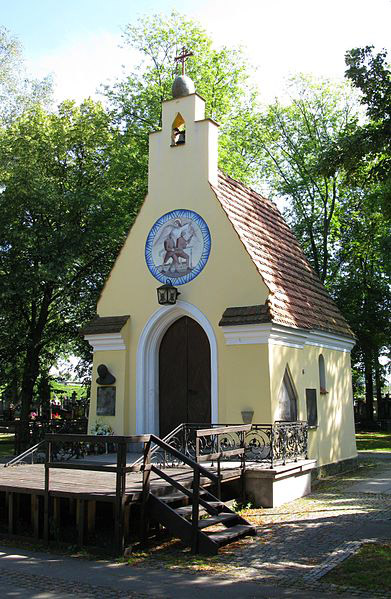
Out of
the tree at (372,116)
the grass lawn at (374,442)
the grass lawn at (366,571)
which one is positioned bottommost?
the grass lawn at (374,442)

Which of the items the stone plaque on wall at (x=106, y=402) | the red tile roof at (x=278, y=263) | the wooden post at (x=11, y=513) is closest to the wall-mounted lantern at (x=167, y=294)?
the red tile roof at (x=278, y=263)

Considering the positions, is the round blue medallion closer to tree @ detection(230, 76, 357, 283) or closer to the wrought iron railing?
the wrought iron railing

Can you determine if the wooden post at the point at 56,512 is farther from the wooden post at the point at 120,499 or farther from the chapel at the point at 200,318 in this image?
the chapel at the point at 200,318

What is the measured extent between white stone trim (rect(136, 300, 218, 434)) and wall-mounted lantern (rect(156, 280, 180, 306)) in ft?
0.99

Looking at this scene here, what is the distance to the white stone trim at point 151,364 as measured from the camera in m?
16.0

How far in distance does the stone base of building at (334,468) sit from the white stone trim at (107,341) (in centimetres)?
588

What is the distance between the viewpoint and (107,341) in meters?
16.6

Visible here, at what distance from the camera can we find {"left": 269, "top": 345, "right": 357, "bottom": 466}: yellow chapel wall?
14.8m

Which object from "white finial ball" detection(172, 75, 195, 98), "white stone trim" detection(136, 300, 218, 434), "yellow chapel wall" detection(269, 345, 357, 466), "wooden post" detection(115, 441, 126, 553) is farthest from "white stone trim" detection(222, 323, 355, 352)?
"white finial ball" detection(172, 75, 195, 98)

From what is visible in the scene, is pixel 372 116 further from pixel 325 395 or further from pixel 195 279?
pixel 325 395

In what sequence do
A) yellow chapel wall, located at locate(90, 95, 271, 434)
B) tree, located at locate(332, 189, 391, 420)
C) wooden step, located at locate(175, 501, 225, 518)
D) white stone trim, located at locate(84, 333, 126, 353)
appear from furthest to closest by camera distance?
tree, located at locate(332, 189, 391, 420) → white stone trim, located at locate(84, 333, 126, 353) → yellow chapel wall, located at locate(90, 95, 271, 434) → wooden step, located at locate(175, 501, 225, 518)

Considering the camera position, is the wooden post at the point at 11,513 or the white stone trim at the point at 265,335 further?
the white stone trim at the point at 265,335

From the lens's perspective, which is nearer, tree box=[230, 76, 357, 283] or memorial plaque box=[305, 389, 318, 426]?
memorial plaque box=[305, 389, 318, 426]

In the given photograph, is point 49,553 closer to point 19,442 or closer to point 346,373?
point 19,442
